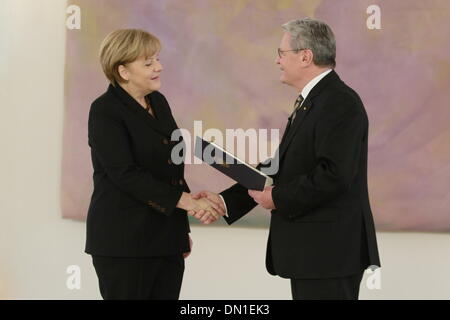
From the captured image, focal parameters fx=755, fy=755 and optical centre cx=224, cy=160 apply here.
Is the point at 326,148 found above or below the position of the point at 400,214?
above

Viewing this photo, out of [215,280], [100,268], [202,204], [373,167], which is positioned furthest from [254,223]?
[100,268]

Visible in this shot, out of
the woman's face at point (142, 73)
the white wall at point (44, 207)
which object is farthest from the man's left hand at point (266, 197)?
the white wall at point (44, 207)

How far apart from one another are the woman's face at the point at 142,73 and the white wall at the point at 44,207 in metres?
1.55

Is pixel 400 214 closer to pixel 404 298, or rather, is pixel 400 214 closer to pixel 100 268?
pixel 404 298

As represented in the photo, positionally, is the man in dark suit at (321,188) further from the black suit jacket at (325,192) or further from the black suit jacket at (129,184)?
the black suit jacket at (129,184)

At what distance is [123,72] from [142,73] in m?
0.07

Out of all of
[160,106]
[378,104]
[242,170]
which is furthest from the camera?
[378,104]

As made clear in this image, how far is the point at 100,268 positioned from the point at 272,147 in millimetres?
1588

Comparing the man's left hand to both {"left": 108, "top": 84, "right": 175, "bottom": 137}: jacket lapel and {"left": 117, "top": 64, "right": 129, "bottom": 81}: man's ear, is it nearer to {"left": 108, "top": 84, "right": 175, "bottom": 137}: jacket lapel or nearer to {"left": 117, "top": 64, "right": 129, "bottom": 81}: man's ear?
{"left": 108, "top": 84, "right": 175, "bottom": 137}: jacket lapel

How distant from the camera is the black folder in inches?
105

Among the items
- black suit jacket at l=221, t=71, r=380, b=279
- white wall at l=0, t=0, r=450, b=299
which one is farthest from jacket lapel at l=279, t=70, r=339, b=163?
white wall at l=0, t=0, r=450, b=299

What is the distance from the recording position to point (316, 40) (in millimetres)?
2641

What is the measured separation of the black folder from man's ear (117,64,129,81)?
1.15 ft

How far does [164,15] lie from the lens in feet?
13.5
